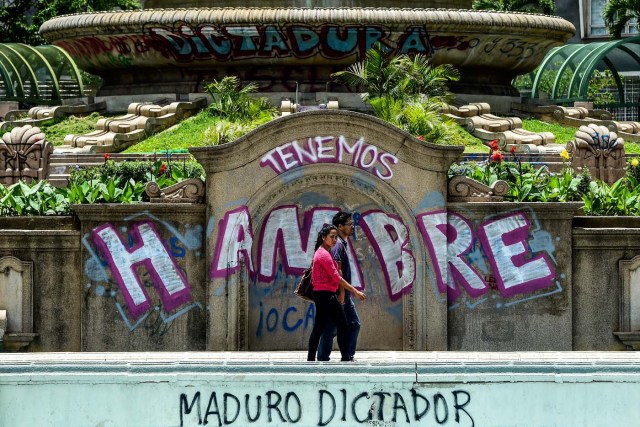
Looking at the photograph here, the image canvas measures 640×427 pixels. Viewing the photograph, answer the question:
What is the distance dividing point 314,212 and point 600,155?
8797 millimetres

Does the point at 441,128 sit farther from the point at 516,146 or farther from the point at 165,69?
the point at 165,69

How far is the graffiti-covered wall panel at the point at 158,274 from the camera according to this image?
65.6 feet

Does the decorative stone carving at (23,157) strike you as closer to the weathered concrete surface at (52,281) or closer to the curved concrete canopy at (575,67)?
the weathered concrete surface at (52,281)

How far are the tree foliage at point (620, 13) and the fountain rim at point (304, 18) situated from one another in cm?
2433

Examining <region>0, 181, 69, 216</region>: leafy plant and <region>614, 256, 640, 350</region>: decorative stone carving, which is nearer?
<region>614, 256, 640, 350</region>: decorative stone carving

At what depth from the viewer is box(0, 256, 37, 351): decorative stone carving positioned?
20.2m

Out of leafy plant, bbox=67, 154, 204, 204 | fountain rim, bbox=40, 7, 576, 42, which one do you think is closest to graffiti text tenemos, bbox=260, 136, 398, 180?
leafy plant, bbox=67, 154, 204, 204

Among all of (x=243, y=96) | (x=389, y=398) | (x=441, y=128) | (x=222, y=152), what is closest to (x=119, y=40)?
(x=243, y=96)

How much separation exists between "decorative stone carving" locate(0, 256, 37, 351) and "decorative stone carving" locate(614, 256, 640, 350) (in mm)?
7819

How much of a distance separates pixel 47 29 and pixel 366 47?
27.2 ft

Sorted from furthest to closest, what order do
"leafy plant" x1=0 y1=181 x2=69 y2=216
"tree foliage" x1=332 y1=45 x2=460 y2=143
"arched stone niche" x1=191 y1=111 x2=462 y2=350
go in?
"tree foliage" x1=332 y1=45 x2=460 y2=143 < "leafy plant" x1=0 y1=181 x2=69 y2=216 < "arched stone niche" x1=191 y1=111 x2=462 y2=350

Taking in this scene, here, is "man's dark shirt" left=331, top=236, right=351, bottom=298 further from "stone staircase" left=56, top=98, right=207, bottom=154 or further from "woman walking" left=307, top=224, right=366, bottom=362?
"stone staircase" left=56, top=98, right=207, bottom=154

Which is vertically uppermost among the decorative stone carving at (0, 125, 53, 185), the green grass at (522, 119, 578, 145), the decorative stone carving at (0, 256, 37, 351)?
the green grass at (522, 119, 578, 145)

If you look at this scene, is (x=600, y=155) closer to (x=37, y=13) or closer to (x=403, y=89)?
(x=403, y=89)
